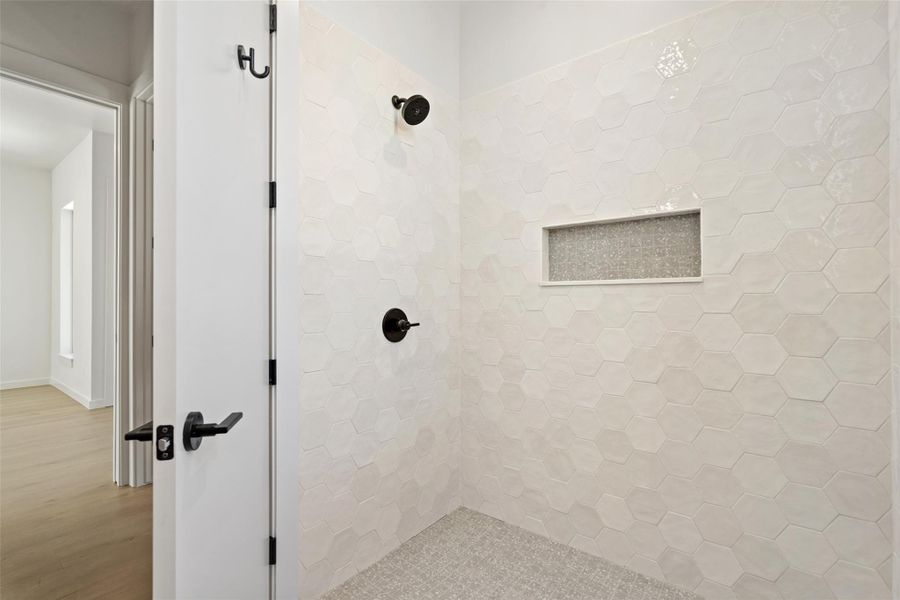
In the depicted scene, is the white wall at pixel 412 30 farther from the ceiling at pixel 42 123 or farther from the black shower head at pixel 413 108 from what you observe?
the ceiling at pixel 42 123

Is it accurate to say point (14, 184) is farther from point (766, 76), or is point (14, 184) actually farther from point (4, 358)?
point (766, 76)

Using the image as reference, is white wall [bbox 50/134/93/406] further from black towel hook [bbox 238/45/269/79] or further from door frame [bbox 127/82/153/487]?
black towel hook [bbox 238/45/269/79]

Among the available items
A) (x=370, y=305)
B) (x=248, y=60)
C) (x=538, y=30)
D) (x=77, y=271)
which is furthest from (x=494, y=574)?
(x=538, y=30)

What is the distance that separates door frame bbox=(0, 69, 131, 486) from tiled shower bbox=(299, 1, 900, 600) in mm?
553

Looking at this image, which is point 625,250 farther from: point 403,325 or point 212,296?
point 212,296

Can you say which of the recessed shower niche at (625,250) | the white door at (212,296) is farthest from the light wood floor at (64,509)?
the recessed shower niche at (625,250)

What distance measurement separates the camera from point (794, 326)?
4.86ft

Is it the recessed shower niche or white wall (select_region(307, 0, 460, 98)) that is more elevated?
white wall (select_region(307, 0, 460, 98))

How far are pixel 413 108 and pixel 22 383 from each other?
166 centimetres

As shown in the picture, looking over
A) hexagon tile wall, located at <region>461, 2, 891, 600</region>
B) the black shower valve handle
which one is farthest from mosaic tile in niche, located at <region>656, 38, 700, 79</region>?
the black shower valve handle

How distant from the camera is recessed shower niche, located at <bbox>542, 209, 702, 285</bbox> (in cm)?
172

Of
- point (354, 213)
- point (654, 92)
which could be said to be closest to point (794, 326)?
point (654, 92)

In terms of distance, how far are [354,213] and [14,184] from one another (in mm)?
1045

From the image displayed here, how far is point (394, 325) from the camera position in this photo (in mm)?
1926
